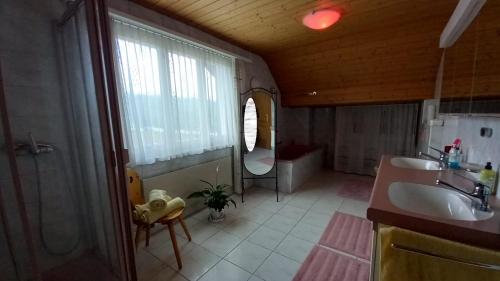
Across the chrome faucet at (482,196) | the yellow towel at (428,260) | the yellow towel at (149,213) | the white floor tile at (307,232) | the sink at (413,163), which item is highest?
the chrome faucet at (482,196)

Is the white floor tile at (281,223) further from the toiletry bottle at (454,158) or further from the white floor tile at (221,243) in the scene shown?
the toiletry bottle at (454,158)

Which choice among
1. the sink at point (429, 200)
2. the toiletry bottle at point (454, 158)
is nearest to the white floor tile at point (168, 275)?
the sink at point (429, 200)

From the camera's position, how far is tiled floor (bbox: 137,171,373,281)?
5.55 ft

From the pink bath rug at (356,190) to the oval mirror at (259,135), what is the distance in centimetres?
130

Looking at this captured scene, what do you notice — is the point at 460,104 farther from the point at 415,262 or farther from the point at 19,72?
the point at 19,72

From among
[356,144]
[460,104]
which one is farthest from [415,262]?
[356,144]

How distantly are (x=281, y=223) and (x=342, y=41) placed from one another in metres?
2.57

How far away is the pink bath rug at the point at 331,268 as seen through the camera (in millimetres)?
1610

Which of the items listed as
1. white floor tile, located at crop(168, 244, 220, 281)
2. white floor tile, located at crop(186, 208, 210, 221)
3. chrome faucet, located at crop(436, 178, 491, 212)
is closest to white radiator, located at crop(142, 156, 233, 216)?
white floor tile, located at crop(186, 208, 210, 221)

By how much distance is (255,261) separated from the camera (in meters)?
1.81

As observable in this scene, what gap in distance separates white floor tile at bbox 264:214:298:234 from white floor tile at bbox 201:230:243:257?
465 millimetres

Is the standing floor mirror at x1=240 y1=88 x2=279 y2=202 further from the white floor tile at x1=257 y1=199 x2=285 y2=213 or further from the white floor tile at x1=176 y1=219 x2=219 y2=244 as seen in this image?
the white floor tile at x1=176 y1=219 x2=219 y2=244

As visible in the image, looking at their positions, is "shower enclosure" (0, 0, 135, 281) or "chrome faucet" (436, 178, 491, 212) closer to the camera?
"chrome faucet" (436, 178, 491, 212)

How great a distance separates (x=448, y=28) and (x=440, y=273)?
2519 mm
